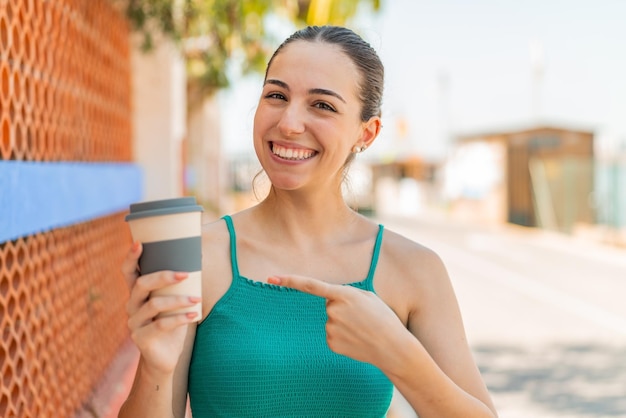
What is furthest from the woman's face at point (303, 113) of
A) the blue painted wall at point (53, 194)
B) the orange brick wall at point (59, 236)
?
the orange brick wall at point (59, 236)

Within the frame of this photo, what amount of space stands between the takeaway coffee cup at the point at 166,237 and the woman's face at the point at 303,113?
21.5 inches

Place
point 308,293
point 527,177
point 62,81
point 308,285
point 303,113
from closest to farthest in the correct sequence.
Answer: point 308,285 → point 308,293 → point 303,113 → point 62,81 → point 527,177

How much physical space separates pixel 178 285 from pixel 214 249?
2.02 feet

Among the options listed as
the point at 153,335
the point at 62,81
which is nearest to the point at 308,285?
the point at 153,335

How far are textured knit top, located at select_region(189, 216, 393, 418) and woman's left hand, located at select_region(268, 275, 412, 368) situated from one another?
288 mm

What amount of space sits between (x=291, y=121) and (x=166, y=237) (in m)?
0.60

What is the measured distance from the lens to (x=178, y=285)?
1.51m

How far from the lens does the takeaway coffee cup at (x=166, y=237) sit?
1.50m

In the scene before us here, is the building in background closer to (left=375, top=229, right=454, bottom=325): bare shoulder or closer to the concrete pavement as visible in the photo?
the concrete pavement

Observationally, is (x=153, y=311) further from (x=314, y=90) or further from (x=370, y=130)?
(x=370, y=130)

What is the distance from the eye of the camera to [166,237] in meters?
1.50

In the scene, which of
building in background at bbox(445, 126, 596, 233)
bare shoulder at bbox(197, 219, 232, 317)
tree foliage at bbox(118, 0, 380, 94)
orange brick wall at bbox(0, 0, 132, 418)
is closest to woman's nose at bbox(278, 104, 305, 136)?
bare shoulder at bbox(197, 219, 232, 317)

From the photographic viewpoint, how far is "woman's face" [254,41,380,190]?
203cm

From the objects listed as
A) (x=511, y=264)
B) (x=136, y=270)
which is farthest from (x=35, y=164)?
(x=511, y=264)
